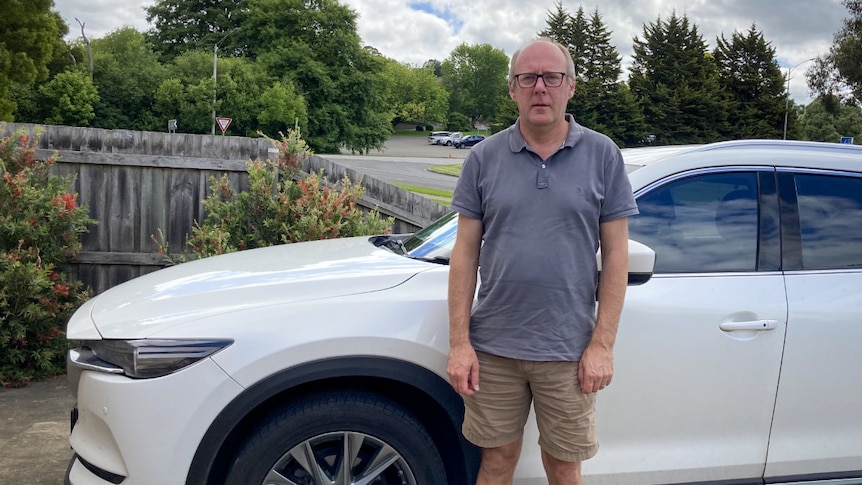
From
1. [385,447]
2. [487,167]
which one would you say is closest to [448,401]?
[385,447]

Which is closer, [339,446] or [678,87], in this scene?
[339,446]

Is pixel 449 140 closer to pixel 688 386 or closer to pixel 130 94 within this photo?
pixel 130 94

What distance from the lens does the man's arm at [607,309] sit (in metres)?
2.38

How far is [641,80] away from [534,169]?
6102 centimetres

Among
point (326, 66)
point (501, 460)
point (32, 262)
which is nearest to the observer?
point (501, 460)

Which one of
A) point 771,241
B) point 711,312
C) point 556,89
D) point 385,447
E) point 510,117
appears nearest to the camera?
point 556,89

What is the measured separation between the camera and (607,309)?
94.3 inches

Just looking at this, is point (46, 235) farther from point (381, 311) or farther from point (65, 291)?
point (381, 311)

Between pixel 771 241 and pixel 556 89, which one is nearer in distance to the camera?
pixel 556 89

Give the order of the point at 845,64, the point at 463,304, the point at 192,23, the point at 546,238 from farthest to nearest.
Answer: the point at 192,23 → the point at 845,64 → the point at 463,304 → the point at 546,238

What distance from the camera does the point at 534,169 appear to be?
240 cm

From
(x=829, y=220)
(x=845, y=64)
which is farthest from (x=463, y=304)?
(x=845, y=64)

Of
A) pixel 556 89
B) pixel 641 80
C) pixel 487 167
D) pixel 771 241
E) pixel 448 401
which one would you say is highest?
pixel 641 80

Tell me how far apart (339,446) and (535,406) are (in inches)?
27.5
